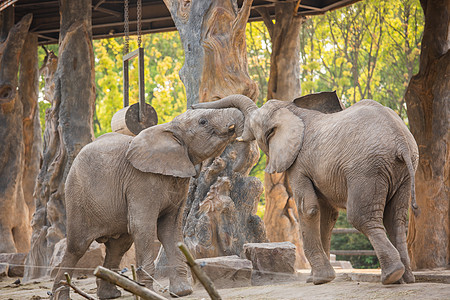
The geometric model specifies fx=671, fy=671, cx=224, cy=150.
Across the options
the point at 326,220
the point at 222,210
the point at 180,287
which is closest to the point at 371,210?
the point at 326,220

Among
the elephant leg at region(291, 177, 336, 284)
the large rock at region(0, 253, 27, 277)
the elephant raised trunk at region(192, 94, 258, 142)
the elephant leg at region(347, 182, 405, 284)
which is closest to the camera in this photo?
the elephant leg at region(347, 182, 405, 284)

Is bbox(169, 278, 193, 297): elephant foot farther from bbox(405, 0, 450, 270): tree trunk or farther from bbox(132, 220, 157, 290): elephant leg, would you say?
bbox(405, 0, 450, 270): tree trunk

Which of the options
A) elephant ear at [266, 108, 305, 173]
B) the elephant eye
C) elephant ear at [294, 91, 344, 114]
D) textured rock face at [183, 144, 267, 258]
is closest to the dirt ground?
textured rock face at [183, 144, 267, 258]

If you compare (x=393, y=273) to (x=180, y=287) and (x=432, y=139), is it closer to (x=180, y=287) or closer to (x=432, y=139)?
(x=180, y=287)

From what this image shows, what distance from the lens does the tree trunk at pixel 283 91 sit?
11.8m

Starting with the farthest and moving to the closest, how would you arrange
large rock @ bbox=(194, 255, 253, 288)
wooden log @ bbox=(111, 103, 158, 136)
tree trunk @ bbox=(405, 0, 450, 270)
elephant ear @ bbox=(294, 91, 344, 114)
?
tree trunk @ bbox=(405, 0, 450, 270), wooden log @ bbox=(111, 103, 158, 136), large rock @ bbox=(194, 255, 253, 288), elephant ear @ bbox=(294, 91, 344, 114)

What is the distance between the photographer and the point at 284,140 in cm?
612

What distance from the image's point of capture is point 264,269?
7.34 metres

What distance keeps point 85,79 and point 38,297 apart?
4.53 metres

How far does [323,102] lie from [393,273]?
6.52 feet

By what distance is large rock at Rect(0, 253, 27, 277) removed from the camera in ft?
36.9

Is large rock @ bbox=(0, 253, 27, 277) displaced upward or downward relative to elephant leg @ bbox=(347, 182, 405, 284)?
downward

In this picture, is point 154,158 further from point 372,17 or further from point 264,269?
point 372,17

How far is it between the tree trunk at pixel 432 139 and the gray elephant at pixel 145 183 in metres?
3.31
